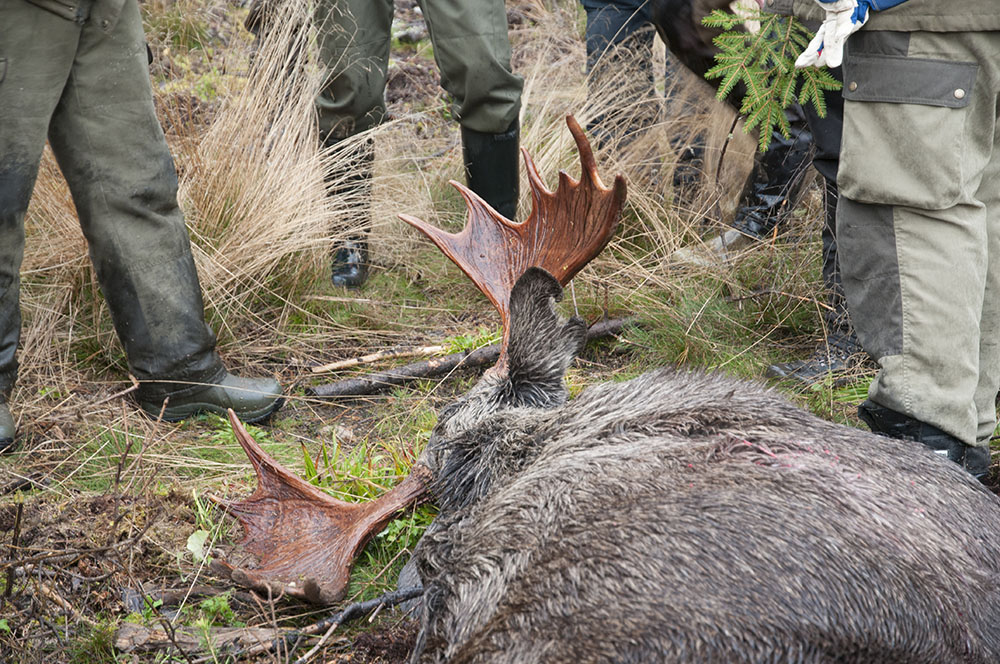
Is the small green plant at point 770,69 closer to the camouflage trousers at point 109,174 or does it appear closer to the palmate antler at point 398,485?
the palmate antler at point 398,485

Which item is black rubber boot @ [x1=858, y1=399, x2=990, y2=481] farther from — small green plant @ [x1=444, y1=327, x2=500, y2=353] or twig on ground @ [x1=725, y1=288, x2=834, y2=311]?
small green plant @ [x1=444, y1=327, x2=500, y2=353]

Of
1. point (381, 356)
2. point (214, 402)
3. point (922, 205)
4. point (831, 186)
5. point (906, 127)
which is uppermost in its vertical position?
point (906, 127)

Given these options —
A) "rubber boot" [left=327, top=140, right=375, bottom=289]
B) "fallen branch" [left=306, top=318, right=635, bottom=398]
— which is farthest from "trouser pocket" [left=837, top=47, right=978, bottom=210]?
"rubber boot" [left=327, top=140, right=375, bottom=289]

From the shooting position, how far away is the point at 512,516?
225cm

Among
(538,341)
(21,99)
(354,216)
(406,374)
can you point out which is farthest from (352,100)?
(538,341)

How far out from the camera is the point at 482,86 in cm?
512

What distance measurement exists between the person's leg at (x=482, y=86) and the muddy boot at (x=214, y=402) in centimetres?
194

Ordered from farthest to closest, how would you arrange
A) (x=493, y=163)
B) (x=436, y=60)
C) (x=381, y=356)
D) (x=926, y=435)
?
(x=493, y=163) → (x=436, y=60) → (x=381, y=356) → (x=926, y=435)

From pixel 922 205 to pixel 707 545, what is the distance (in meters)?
1.46

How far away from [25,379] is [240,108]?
186 centimetres

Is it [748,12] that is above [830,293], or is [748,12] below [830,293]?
above

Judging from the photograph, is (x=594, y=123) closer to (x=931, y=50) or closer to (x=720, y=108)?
(x=720, y=108)

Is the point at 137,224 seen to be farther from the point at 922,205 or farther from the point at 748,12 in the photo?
the point at 922,205

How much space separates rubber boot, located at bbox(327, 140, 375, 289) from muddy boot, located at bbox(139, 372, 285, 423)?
1335 mm
